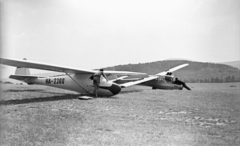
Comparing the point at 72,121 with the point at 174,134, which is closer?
the point at 174,134

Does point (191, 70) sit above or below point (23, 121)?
above

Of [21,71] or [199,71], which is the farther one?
[199,71]

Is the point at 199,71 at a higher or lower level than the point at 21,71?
higher

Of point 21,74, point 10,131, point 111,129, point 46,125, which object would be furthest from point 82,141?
point 21,74

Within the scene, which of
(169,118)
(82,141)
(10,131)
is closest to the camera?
(82,141)

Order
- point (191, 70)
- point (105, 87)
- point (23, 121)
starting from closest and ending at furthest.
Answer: point (23, 121)
point (105, 87)
point (191, 70)

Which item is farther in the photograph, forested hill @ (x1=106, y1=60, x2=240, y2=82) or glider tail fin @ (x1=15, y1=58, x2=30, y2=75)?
forested hill @ (x1=106, y1=60, x2=240, y2=82)

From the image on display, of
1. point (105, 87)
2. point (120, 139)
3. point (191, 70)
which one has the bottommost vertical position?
point (120, 139)

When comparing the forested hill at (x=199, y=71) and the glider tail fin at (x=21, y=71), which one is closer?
the glider tail fin at (x=21, y=71)

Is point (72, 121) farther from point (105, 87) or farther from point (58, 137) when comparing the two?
point (105, 87)

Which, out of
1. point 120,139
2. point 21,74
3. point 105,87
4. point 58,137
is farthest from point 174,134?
point 21,74
